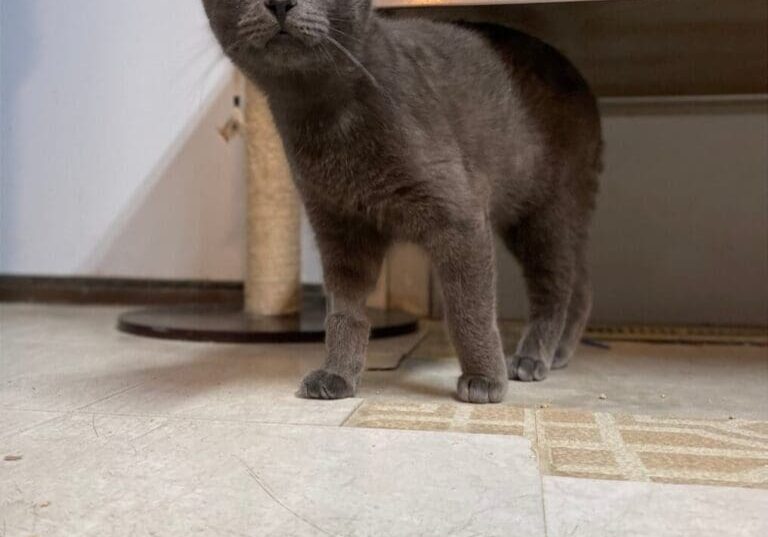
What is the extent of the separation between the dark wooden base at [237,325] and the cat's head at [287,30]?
72 centimetres

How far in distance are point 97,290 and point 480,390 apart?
1.63 meters

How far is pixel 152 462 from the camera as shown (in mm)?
849

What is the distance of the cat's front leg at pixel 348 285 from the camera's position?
1.24 m

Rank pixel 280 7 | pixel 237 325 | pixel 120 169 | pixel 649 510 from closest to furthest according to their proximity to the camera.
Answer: pixel 649 510 → pixel 280 7 → pixel 237 325 → pixel 120 169

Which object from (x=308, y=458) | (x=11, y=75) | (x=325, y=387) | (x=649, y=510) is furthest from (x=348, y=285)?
(x=11, y=75)

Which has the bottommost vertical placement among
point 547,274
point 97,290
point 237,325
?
point 97,290

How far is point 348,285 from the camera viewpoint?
131 cm

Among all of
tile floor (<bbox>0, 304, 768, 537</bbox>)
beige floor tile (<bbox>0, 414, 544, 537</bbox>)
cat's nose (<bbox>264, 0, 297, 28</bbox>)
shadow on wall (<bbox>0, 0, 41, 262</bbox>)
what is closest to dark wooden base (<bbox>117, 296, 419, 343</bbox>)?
tile floor (<bbox>0, 304, 768, 537</bbox>)

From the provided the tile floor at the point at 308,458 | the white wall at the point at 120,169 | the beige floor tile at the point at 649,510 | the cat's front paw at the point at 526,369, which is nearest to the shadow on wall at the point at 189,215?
the white wall at the point at 120,169

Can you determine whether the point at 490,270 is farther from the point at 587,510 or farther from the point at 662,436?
the point at 587,510

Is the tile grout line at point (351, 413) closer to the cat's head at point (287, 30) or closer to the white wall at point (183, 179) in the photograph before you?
the cat's head at point (287, 30)

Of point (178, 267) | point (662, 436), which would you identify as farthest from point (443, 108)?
point (178, 267)

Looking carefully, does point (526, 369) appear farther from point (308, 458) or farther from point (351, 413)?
point (308, 458)

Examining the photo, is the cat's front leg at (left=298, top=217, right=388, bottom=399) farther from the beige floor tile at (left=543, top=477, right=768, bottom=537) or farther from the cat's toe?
the beige floor tile at (left=543, top=477, right=768, bottom=537)
